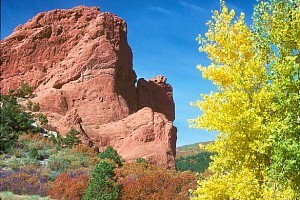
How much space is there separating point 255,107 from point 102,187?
11020 millimetres

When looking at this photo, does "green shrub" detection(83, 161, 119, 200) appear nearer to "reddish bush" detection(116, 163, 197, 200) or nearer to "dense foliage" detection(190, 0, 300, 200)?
"reddish bush" detection(116, 163, 197, 200)

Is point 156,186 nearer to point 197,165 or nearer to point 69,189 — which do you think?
point 69,189

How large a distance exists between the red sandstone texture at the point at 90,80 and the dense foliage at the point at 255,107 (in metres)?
26.7

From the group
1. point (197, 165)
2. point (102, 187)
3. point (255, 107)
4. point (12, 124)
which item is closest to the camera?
point (255, 107)

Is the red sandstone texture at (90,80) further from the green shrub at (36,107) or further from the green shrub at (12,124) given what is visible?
the green shrub at (12,124)

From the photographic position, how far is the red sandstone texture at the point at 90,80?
3694 centimetres

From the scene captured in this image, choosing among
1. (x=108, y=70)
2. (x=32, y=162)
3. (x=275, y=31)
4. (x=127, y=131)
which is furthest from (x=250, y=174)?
(x=108, y=70)

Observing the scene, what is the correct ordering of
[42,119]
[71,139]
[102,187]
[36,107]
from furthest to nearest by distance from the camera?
[36,107]
[42,119]
[71,139]
[102,187]

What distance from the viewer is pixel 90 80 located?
145 ft

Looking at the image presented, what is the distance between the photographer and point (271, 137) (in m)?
6.98

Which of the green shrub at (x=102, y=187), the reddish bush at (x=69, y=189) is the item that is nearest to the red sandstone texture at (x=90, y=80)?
the reddish bush at (x=69, y=189)

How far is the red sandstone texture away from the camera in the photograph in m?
36.9

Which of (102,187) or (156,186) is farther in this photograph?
(156,186)

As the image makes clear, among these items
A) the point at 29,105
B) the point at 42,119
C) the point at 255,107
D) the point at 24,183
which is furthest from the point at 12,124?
the point at 255,107
